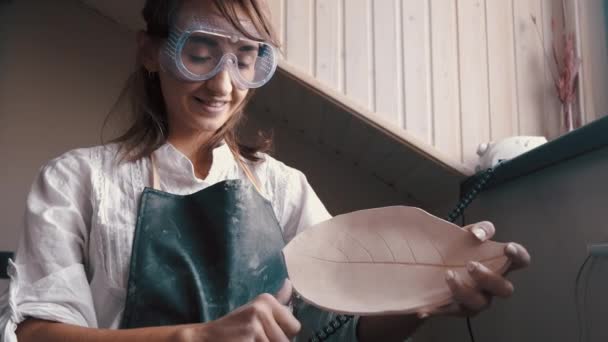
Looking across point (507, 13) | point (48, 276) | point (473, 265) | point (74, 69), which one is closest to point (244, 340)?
point (473, 265)

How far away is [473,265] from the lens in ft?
1.93

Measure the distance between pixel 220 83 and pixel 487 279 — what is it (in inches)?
22.2

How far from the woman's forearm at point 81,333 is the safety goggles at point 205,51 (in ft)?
1.42

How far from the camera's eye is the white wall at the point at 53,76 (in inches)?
72.9

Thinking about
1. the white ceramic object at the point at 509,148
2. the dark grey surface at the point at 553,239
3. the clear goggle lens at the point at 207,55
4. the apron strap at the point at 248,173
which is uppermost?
the clear goggle lens at the point at 207,55

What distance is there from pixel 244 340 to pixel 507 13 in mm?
1124

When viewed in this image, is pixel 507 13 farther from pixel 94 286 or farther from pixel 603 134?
pixel 94 286

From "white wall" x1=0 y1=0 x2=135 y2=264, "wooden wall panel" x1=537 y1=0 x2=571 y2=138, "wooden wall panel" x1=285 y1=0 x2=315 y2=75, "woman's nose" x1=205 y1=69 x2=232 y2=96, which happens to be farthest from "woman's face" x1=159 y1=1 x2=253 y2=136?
"white wall" x1=0 y1=0 x2=135 y2=264

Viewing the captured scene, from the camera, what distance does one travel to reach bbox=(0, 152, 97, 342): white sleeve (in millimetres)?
777

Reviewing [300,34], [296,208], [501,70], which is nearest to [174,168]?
[296,208]

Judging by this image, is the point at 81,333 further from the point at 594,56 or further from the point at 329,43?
the point at 594,56

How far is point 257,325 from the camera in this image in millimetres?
610

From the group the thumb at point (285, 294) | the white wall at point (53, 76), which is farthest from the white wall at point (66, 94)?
the thumb at point (285, 294)

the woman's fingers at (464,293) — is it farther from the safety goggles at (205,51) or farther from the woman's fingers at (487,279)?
the safety goggles at (205,51)
